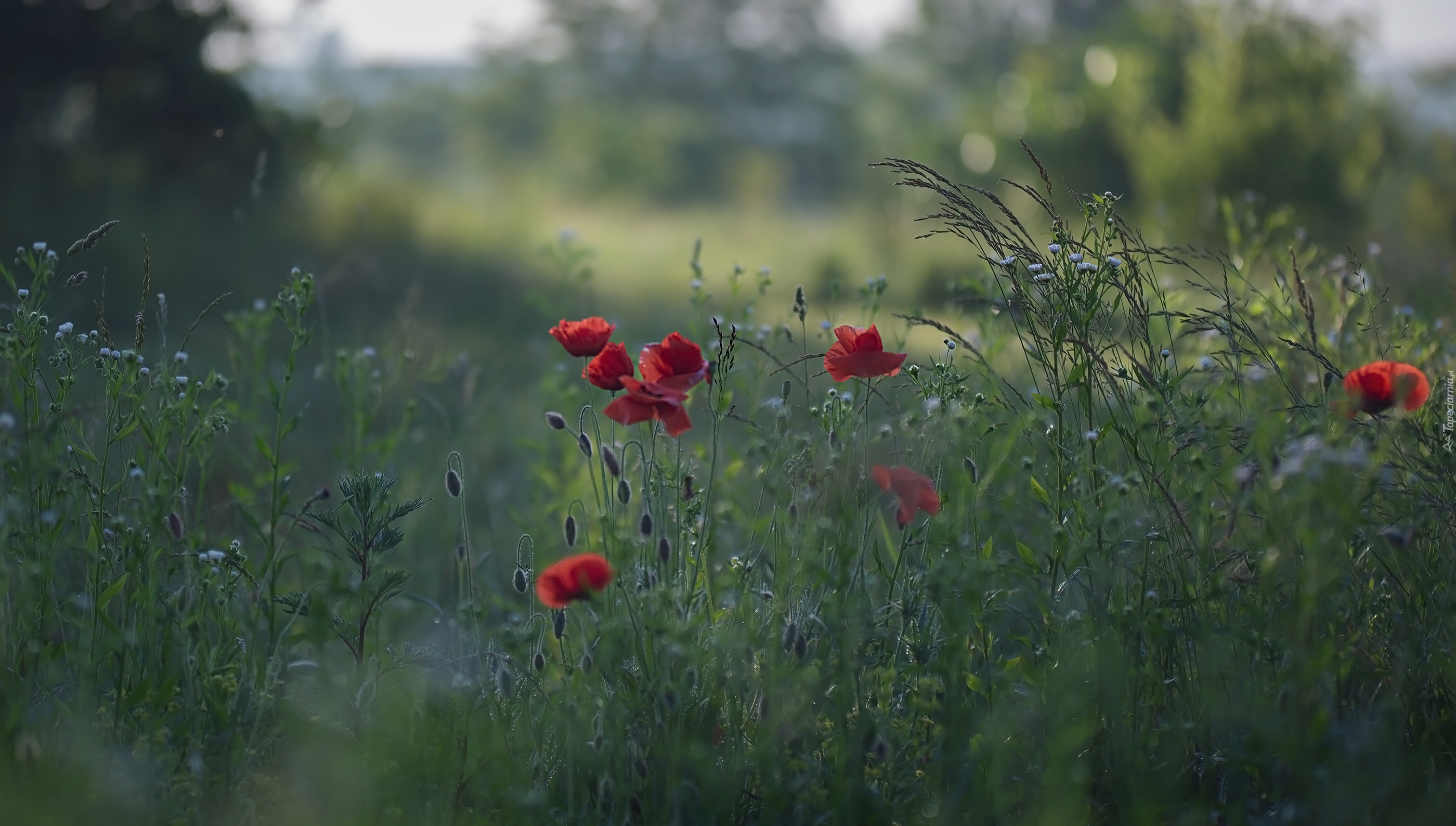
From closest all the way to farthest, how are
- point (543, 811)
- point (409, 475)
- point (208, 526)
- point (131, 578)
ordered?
point (543, 811), point (131, 578), point (208, 526), point (409, 475)

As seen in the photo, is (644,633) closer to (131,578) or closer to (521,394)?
(131,578)

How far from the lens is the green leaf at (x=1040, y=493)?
74.2 inches

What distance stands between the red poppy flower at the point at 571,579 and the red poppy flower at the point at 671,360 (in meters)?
0.40

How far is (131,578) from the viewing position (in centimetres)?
179

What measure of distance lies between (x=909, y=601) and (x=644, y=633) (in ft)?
1.66

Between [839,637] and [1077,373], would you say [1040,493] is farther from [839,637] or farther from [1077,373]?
[839,637]

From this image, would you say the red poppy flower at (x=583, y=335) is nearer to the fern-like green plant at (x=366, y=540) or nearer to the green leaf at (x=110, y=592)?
the fern-like green plant at (x=366, y=540)

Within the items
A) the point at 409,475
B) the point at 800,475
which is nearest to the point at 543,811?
the point at 800,475

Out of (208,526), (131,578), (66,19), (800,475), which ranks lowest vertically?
(131,578)

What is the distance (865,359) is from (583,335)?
1.70ft

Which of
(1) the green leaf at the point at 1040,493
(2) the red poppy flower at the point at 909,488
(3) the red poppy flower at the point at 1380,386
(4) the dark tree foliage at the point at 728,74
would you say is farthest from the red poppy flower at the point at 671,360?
(4) the dark tree foliage at the point at 728,74

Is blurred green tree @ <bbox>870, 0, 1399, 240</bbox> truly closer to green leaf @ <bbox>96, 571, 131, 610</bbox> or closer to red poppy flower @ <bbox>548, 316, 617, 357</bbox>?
red poppy flower @ <bbox>548, 316, 617, 357</bbox>

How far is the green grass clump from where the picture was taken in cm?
156

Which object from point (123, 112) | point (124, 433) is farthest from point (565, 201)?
point (124, 433)
